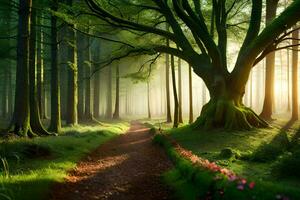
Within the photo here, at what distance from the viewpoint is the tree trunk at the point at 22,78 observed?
1631 cm

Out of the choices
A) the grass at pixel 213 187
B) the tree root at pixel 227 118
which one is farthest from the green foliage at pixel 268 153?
the tree root at pixel 227 118

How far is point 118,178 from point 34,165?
8.29ft

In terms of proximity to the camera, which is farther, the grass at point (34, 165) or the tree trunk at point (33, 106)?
the tree trunk at point (33, 106)

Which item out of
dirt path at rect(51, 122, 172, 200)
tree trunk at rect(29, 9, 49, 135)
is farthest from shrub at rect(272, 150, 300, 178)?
tree trunk at rect(29, 9, 49, 135)

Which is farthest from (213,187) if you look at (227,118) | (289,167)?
(227,118)

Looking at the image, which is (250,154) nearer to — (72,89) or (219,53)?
(219,53)

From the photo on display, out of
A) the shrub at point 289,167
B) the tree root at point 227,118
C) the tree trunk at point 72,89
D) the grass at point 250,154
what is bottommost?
the grass at point 250,154

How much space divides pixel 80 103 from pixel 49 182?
2617 cm

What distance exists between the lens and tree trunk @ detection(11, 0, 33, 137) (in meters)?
16.3

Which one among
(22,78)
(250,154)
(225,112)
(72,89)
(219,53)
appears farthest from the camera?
(72,89)

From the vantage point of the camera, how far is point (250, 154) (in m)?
12.6

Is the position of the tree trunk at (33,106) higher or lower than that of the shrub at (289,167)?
higher

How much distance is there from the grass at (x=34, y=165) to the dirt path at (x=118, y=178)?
0.35 metres

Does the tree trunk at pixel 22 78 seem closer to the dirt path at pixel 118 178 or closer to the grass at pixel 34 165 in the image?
the grass at pixel 34 165
